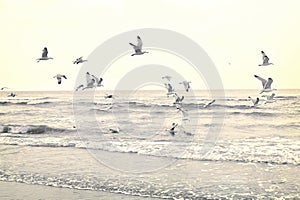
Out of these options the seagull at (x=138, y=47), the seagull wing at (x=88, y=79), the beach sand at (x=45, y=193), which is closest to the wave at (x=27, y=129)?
the seagull wing at (x=88, y=79)

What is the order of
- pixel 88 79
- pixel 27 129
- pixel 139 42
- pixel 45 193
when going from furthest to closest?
pixel 27 129 → pixel 88 79 → pixel 139 42 → pixel 45 193

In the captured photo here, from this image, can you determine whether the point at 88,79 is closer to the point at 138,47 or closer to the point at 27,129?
the point at 138,47

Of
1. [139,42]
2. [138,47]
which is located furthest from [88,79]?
[139,42]

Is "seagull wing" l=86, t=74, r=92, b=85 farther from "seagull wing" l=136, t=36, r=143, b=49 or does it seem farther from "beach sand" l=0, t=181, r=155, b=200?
"beach sand" l=0, t=181, r=155, b=200

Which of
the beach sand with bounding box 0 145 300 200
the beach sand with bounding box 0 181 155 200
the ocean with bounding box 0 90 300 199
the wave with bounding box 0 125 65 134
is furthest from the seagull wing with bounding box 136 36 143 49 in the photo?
the wave with bounding box 0 125 65 134

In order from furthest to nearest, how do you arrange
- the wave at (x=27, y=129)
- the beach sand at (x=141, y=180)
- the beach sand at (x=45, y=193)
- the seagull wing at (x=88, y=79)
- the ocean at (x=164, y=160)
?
the wave at (x=27, y=129) < the seagull wing at (x=88, y=79) < the ocean at (x=164, y=160) < the beach sand at (x=141, y=180) < the beach sand at (x=45, y=193)

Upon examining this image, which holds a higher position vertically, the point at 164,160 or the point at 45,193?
the point at 164,160

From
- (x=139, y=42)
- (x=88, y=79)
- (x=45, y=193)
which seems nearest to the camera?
(x=45, y=193)

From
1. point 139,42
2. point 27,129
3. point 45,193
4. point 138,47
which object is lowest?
point 45,193

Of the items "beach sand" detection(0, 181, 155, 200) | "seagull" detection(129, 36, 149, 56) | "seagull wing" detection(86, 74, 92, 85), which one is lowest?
"beach sand" detection(0, 181, 155, 200)

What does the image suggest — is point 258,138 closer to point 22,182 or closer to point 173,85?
point 173,85

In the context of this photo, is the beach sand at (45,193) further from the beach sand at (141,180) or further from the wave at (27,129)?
the wave at (27,129)

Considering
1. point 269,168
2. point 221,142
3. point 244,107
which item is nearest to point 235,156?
point 269,168

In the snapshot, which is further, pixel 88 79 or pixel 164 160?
pixel 88 79
